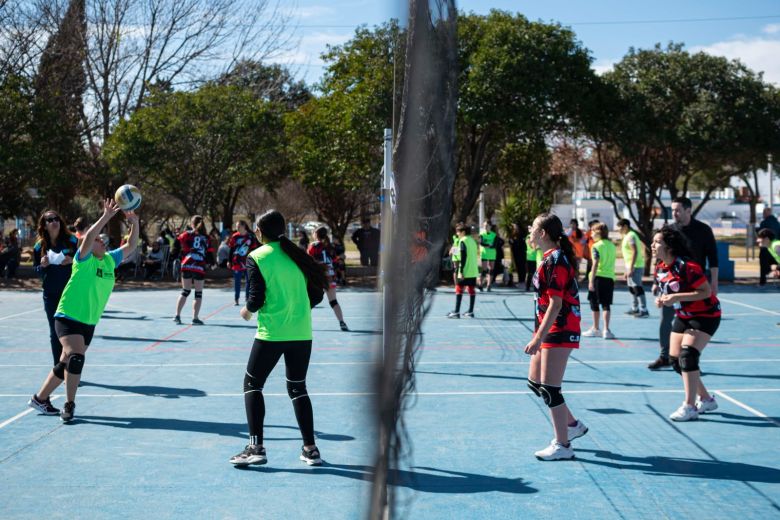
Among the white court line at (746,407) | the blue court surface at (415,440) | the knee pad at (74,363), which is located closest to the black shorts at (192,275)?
the blue court surface at (415,440)

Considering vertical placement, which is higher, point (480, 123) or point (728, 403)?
point (480, 123)

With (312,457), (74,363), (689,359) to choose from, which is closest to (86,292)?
(74,363)

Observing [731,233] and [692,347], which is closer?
[692,347]

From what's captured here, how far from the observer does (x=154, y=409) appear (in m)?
7.98

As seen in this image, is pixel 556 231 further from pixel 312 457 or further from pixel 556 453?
pixel 312 457

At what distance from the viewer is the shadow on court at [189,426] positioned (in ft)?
22.6

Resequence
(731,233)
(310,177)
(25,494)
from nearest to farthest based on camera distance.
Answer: (25,494) < (310,177) < (731,233)

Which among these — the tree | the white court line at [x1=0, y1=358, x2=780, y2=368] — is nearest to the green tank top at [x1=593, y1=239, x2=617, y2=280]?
the white court line at [x1=0, y1=358, x2=780, y2=368]

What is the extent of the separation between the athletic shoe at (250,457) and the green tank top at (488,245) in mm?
15546

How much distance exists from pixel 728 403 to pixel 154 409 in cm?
563

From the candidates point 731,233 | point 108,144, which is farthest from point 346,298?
point 731,233

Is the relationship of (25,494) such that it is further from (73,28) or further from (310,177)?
(73,28)

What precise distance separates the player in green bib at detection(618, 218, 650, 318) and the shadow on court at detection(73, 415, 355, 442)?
8246 millimetres

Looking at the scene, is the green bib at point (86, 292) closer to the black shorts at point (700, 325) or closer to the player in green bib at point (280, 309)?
the player in green bib at point (280, 309)
